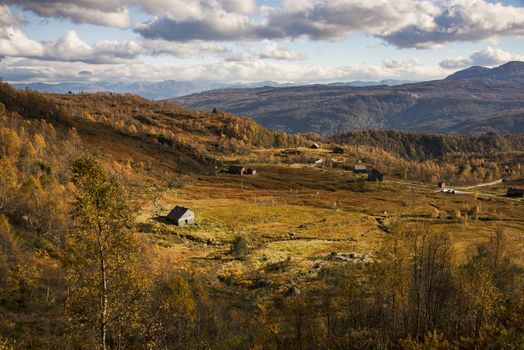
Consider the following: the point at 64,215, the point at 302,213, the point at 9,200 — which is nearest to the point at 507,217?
the point at 302,213

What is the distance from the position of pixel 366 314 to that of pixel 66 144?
142 meters

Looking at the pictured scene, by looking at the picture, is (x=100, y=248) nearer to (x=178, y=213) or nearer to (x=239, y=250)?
(x=239, y=250)

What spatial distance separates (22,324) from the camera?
122 ft

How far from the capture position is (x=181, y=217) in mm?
100438

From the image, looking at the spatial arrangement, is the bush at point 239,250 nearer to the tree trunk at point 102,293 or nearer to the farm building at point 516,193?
the tree trunk at point 102,293

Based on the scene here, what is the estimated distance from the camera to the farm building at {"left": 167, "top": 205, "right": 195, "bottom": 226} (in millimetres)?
100150

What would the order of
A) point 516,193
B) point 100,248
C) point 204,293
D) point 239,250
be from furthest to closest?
1. point 516,193
2. point 239,250
3. point 204,293
4. point 100,248

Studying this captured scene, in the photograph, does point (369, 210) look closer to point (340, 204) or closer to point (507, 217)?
point (340, 204)

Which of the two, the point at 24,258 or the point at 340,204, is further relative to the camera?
the point at 340,204

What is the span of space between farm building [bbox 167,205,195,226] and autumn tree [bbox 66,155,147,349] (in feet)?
257

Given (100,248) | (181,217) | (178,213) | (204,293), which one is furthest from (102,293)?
(178,213)

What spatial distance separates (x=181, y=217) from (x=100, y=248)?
80.3 metres

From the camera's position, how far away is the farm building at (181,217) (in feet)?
329

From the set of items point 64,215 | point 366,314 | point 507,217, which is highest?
point 64,215
